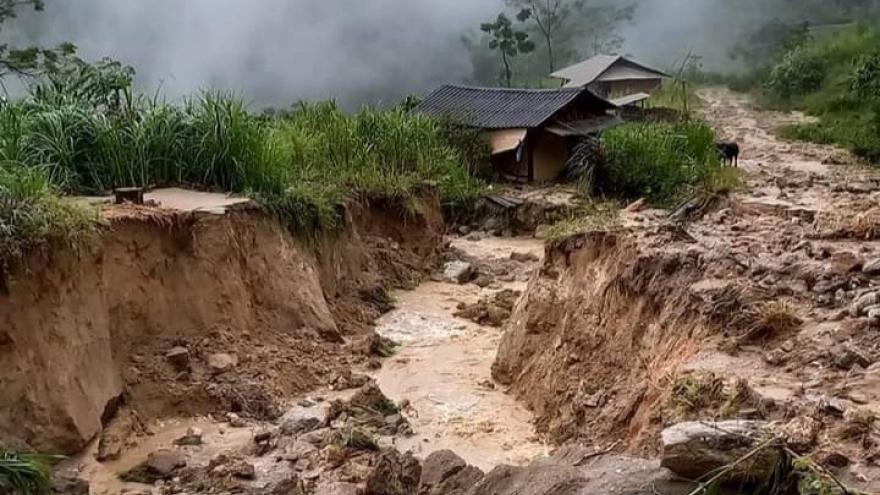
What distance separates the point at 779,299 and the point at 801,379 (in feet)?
3.99

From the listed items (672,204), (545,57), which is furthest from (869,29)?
(672,204)

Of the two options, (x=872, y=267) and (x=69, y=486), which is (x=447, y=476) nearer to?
(x=69, y=486)

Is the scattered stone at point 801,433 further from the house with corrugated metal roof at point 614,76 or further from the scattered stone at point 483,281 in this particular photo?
the house with corrugated metal roof at point 614,76

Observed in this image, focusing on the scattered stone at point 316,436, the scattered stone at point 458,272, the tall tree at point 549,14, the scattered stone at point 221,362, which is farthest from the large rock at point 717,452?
the tall tree at point 549,14

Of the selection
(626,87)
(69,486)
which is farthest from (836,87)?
(69,486)

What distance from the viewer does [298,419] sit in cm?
830

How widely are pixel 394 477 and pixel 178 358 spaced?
3.23 meters

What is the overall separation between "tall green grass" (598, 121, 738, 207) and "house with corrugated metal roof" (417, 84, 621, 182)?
2014 mm

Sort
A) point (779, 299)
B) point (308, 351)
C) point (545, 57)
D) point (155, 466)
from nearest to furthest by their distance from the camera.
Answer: point (779, 299) → point (155, 466) → point (308, 351) → point (545, 57)

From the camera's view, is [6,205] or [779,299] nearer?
[779,299]

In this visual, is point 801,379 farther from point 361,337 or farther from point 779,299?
point 361,337

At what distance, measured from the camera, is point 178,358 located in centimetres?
882

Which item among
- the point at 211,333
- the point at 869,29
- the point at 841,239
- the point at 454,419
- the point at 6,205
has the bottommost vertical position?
the point at 454,419

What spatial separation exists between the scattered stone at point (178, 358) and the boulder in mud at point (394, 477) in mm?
2872
